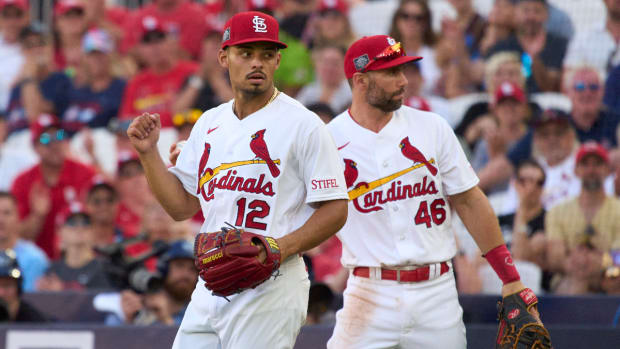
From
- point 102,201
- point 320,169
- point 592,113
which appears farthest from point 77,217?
point 320,169

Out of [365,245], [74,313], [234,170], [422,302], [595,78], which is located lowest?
[74,313]

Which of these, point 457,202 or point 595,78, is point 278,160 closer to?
point 457,202

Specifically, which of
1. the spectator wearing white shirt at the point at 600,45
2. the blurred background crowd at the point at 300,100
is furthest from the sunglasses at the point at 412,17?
the spectator wearing white shirt at the point at 600,45

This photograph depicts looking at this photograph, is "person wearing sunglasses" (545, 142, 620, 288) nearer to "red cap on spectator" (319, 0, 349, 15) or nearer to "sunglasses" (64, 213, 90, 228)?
"red cap on spectator" (319, 0, 349, 15)

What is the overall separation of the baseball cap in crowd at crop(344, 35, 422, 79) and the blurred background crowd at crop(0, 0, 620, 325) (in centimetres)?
198

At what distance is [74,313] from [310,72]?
141 inches

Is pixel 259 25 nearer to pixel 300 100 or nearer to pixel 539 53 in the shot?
pixel 300 100

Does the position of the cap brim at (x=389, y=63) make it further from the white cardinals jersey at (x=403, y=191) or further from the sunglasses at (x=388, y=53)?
the white cardinals jersey at (x=403, y=191)

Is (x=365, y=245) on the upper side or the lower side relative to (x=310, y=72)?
lower

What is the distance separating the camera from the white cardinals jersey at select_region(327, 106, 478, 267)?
4.19 m

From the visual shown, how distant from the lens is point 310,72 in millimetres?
8859

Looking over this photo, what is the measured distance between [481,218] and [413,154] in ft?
1.44

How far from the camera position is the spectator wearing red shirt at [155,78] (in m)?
9.06

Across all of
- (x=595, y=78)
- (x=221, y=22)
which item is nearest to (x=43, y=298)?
(x=221, y=22)
